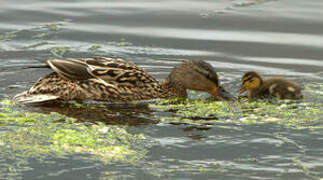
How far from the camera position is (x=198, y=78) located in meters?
7.17

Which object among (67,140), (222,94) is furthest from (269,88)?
(67,140)

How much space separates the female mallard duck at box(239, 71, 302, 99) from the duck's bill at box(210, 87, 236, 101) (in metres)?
0.21

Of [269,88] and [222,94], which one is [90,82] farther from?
[269,88]

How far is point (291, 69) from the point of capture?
27.0 ft

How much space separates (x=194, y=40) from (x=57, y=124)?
158 inches

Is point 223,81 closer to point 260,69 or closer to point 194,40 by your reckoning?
point 260,69

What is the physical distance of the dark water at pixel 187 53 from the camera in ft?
15.9

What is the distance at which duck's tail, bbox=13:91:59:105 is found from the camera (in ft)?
21.5

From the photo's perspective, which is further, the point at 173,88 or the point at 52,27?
the point at 52,27

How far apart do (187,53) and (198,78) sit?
69.7 inches

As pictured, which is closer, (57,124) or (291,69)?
(57,124)

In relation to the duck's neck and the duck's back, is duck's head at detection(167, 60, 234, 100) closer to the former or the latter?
the duck's neck

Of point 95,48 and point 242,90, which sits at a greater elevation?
point 95,48

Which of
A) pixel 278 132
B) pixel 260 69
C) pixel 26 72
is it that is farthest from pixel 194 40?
pixel 278 132
